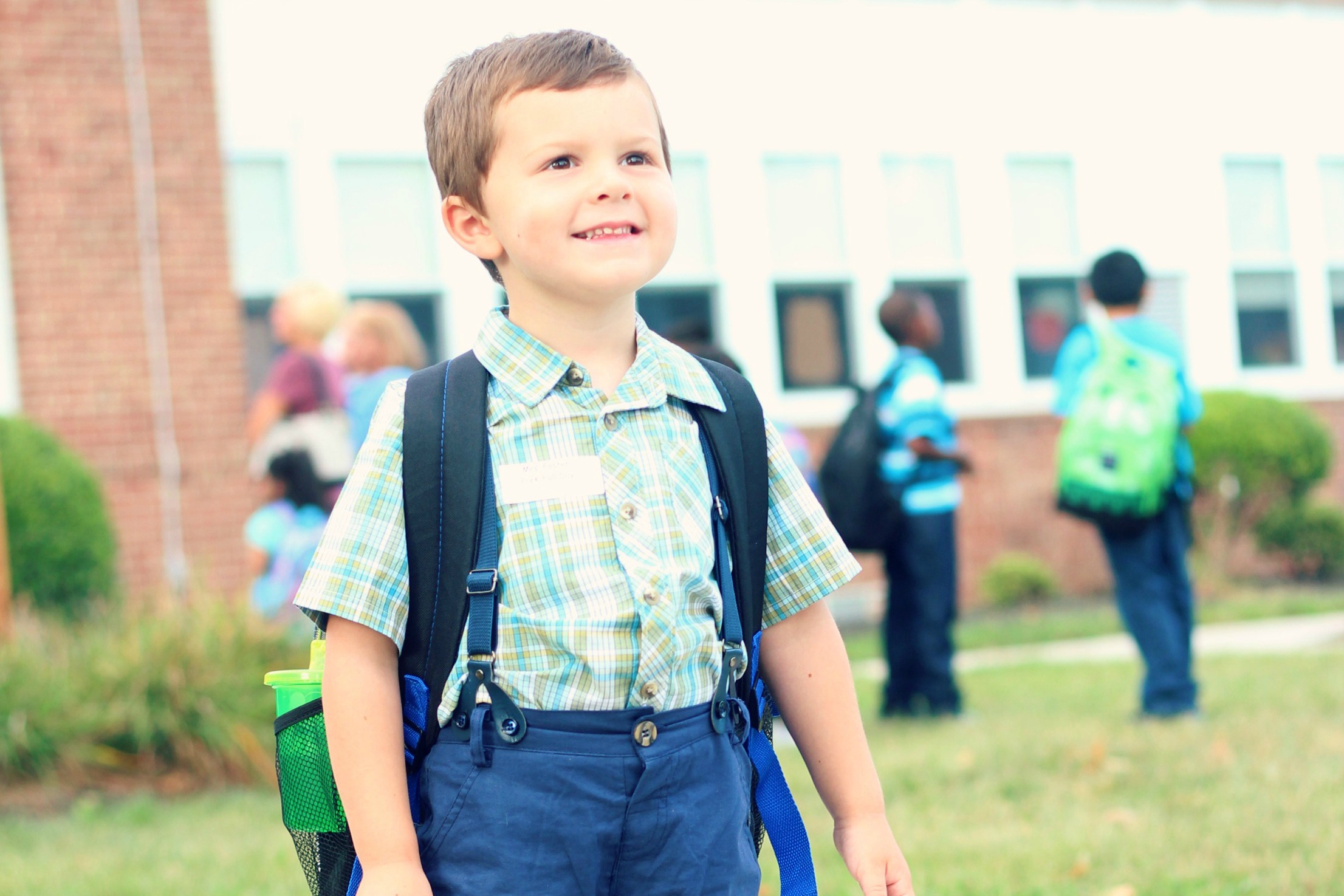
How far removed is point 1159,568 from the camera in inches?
258

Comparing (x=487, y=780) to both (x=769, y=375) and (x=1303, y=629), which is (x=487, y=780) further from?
(x=769, y=375)

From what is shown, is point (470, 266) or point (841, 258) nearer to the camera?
point (470, 266)

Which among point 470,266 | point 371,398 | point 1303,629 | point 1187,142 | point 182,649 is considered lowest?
point 1303,629

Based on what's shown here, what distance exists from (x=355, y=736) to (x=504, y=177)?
736mm

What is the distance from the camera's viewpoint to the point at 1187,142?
14.2 meters

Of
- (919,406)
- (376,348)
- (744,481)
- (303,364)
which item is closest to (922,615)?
(919,406)

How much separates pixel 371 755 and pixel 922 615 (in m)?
5.48

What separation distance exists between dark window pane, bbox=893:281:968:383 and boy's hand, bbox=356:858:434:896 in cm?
1179

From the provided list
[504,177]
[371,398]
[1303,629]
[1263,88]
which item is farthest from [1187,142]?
[504,177]

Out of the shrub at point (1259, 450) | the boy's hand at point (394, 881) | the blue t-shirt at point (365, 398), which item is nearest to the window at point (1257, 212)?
the shrub at point (1259, 450)

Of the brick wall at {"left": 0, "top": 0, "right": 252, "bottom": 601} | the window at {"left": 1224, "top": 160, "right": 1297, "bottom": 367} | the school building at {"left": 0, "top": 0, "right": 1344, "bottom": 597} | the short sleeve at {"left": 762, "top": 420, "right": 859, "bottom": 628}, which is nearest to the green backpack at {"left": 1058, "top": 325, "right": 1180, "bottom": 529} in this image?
the school building at {"left": 0, "top": 0, "right": 1344, "bottom": 597}

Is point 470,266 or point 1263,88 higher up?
point 1263,88

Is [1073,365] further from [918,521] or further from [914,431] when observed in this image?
[918,521]

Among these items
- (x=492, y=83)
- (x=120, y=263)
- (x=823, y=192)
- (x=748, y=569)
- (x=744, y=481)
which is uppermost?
(x=823, y=192)
